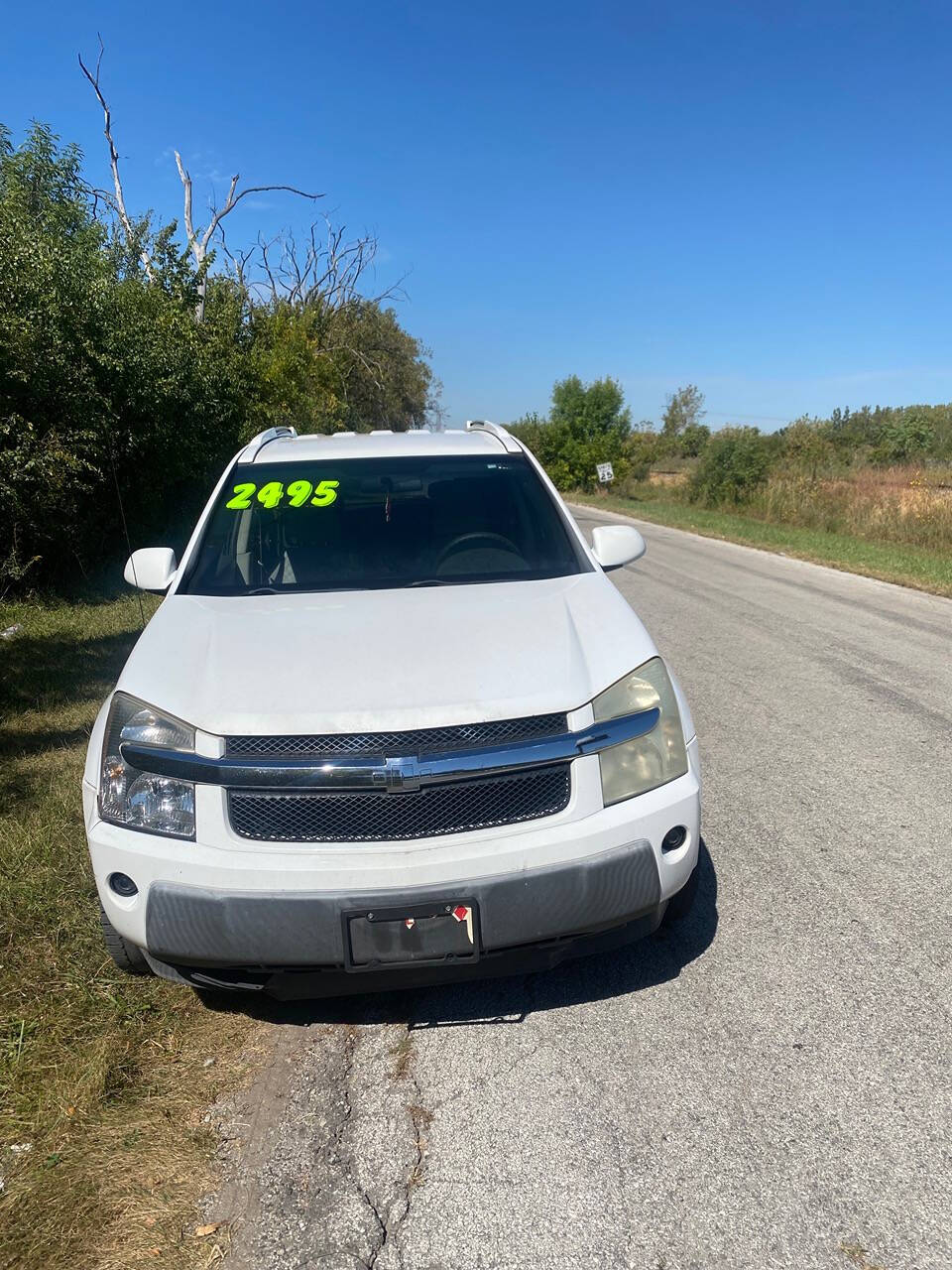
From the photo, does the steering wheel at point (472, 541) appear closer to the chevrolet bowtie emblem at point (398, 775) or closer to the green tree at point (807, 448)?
the chevrolet bowtie emblem at point (398, 775)

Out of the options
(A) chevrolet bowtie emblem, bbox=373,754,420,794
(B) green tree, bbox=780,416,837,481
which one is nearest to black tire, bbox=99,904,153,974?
(A) chevrolet bowtie emblem, bbox=373,754,420,794

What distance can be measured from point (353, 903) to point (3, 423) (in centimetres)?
819

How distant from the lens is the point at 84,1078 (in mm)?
2539

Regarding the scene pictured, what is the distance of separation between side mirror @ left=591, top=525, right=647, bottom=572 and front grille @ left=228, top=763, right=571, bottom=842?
70.0 inches

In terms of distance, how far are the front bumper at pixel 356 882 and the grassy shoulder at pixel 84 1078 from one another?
1.39ft

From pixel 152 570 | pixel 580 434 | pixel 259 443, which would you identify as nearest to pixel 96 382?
pixel 259 443

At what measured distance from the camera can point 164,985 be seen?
121 inches

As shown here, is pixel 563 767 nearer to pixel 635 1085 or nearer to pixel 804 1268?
pixel 635 1085

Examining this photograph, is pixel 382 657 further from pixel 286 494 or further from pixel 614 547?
Result: pixel 614 547

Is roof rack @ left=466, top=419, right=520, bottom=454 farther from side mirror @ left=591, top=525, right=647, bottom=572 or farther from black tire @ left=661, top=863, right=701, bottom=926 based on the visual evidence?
black tire @ left=661, top=863, right=701, bottom=926

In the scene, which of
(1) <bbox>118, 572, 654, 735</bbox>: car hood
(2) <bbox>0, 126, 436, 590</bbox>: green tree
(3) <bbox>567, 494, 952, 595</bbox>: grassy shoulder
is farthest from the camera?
(3) <bbox>567, 494, 952, 595</bbox>: grassy shoulder

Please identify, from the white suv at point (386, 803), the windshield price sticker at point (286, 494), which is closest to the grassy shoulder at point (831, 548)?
the windshield price sticker at point (286, 494)

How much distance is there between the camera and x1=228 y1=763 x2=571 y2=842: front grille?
2414mm

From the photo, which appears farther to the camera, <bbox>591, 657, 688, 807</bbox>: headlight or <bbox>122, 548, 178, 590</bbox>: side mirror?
<bbox>122, 548, 178, 590</bbox>: side mirror
